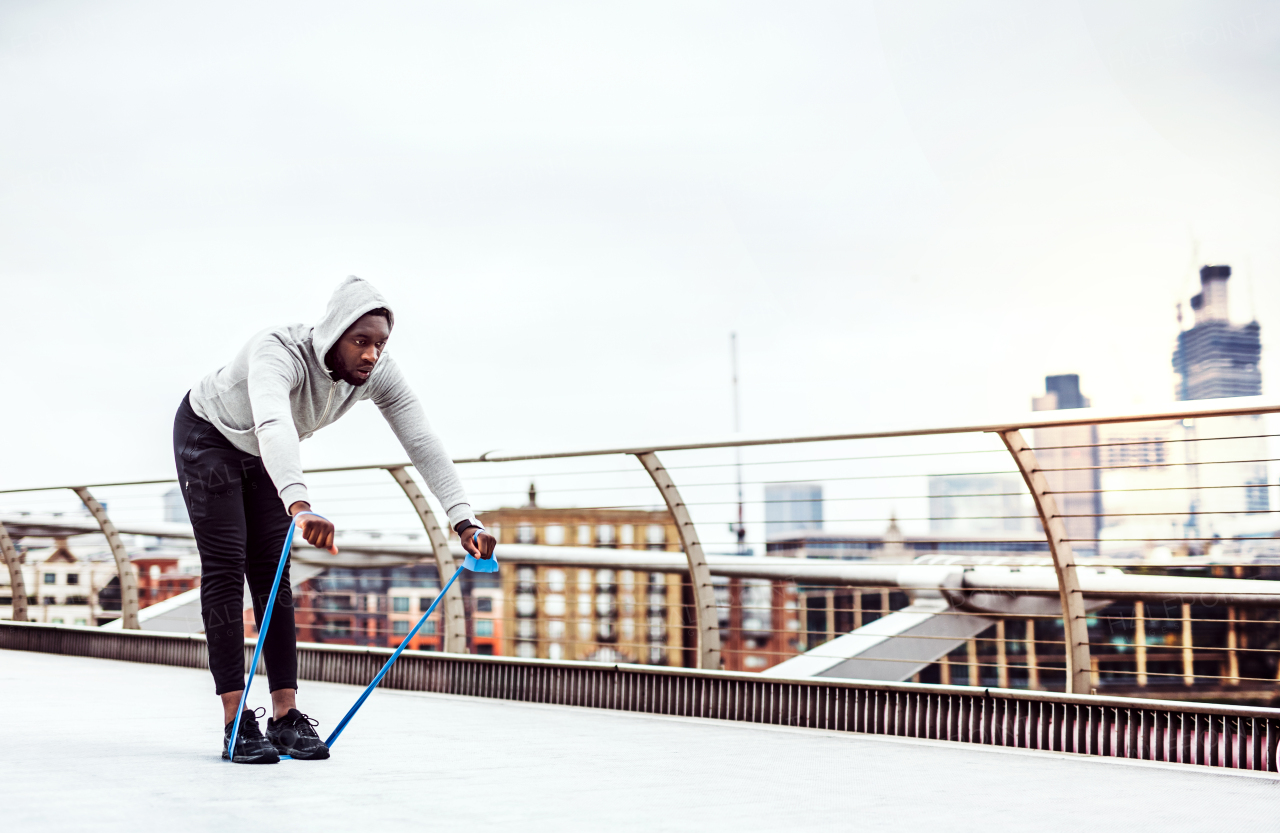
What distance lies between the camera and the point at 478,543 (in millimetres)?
2760

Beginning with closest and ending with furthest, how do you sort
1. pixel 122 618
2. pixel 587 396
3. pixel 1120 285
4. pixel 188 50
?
pixel 122 618 → pixel 188 50 → pixel 587 396 → pixel 1120 285

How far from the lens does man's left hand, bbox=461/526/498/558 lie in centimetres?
271

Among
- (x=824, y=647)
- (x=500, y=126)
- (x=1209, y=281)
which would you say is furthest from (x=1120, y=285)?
(x=824, y=647)

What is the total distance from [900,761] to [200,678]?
10.9 ft

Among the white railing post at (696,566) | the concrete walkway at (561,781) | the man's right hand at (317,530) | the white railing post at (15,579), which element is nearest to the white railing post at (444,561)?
the concrete walkway at (561,781)

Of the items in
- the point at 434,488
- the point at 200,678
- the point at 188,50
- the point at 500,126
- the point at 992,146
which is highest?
the point at 992,146

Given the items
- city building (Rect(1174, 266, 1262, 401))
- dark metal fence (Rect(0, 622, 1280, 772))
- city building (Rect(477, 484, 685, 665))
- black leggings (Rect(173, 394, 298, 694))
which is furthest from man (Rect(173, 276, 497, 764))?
city building (Rect(1174, 266, 1262, 401))

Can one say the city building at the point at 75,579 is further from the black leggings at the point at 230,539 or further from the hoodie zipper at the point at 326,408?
the hoodie zipper at the point at 326,408

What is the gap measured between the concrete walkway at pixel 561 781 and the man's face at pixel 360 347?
0.96 m

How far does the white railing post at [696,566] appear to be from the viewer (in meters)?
3.88

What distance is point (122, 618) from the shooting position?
5.89m

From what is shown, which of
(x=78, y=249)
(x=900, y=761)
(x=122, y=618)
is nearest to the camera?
(x=900, y=761)

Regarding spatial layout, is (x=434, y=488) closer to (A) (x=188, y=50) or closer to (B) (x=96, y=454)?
(B) (x=96, y=454)

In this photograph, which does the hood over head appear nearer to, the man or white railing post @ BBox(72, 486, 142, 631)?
the man
